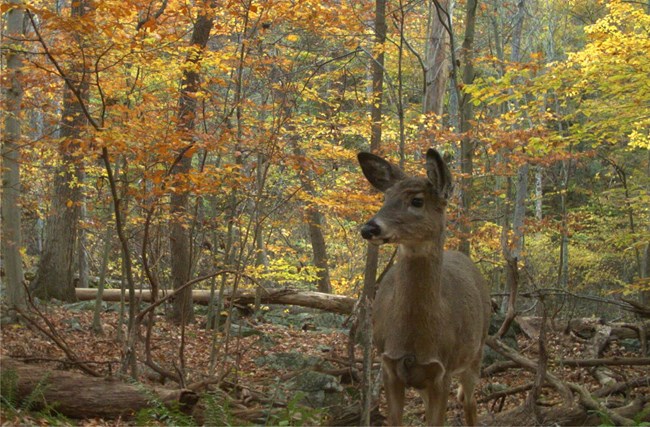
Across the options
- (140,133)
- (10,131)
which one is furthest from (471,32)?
(10,131)

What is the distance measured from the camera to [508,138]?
11.9m

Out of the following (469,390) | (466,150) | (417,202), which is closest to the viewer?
(417,202)

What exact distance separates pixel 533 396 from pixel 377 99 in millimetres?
8218

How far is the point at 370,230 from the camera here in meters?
4.31

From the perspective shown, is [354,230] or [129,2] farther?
[354,230]

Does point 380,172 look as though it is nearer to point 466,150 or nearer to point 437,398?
point 437,398

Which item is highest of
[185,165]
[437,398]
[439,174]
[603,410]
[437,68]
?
[437,68]

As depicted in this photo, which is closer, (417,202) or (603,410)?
(417,202)

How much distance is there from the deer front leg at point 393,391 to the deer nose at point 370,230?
42.7 inches

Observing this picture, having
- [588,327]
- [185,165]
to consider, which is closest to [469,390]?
[588,327]

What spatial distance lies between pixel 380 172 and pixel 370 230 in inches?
37.9

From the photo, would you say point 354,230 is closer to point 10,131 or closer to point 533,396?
point 10,131

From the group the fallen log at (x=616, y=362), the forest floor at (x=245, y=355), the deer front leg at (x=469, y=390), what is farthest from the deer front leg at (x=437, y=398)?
the fallen log at (x=616, y=362)

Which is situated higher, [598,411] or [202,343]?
[598,411]
